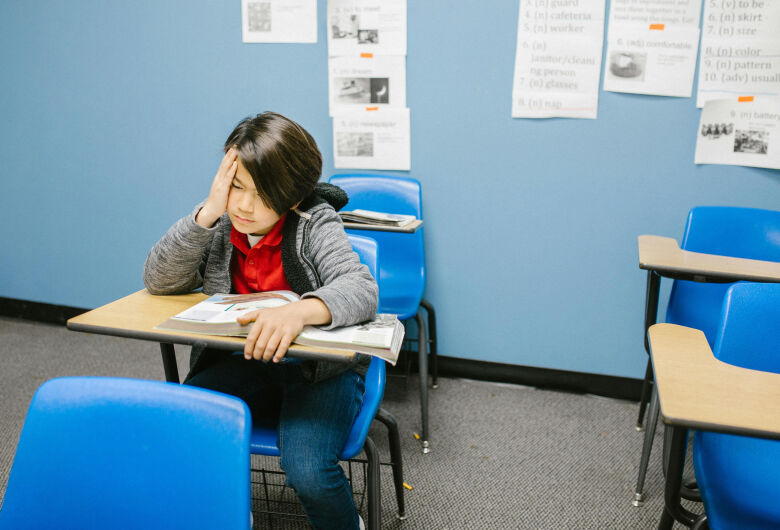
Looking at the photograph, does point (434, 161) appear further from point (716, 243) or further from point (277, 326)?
point (277, 326)

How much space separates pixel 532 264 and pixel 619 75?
31.9 inches

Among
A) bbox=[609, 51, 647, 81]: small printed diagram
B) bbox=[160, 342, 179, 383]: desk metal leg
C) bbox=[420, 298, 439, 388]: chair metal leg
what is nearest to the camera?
bbox=[160, 342, 179, 383]: desk metal leg

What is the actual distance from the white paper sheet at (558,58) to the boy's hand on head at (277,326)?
155 cm

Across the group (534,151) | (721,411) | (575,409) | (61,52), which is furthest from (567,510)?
(61,52)

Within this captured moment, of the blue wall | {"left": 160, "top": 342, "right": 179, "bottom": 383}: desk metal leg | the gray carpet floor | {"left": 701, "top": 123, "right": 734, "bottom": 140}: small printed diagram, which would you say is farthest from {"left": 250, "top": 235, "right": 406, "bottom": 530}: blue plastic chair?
{"left": 701, "top": 123, "right": 734, "bottom": 140}: small printed diagram

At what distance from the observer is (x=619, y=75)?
6.74ft

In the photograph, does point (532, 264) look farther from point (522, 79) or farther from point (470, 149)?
point (522, 79)

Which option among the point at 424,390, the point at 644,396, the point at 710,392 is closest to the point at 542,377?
the point at 644,396

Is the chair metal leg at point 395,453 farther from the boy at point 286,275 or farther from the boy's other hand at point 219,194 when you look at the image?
the boy's other hand at point 219,194

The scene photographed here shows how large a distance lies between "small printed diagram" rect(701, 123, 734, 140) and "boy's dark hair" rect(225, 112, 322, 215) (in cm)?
159

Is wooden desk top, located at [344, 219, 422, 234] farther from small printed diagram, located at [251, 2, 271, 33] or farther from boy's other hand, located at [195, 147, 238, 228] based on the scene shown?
small printed diagram, located at [251, 2, 271, 33]

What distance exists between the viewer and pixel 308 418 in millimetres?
1089

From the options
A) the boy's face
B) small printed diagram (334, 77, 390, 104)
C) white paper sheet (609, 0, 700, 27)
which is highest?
white paper sheet (609, 0, 700, 27)

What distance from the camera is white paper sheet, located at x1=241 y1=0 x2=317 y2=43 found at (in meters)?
2.30
